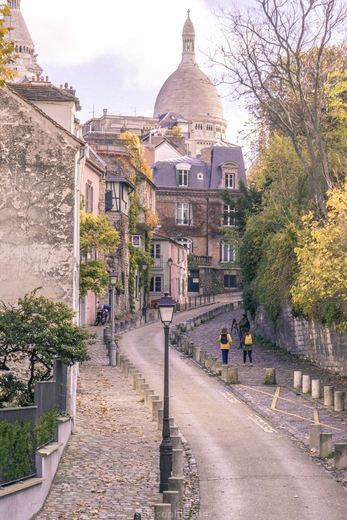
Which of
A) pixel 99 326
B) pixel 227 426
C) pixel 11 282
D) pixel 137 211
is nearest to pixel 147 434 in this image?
pixel 227 426

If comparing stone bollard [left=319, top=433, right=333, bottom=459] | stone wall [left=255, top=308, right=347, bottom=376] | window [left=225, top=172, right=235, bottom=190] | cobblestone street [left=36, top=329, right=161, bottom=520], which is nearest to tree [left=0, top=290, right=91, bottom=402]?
cobblestone street [left=36, top=329, right=161, bottom=520]

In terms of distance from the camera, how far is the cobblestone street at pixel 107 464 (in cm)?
1841

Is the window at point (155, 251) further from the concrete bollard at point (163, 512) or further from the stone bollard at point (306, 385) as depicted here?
the concrete bollard at point (163, 512)

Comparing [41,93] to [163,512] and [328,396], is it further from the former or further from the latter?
[163,512]

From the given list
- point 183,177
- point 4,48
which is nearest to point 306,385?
point 4,48

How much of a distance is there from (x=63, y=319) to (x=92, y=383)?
1210 centimetres

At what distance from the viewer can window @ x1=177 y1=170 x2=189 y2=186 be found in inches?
4090

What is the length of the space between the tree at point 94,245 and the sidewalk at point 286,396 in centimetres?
689

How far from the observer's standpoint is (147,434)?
26422 mm

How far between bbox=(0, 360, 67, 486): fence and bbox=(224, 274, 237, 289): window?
82.3 meters

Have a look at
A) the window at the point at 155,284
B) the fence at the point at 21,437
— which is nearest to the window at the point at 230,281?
the window at the point at 155,284

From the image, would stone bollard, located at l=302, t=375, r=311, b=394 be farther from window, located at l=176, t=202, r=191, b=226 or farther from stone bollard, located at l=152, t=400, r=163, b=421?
window, located at l=176, t=202, r=191, b=226

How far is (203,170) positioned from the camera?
344 feet

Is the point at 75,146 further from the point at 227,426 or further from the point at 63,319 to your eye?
the point at 227,426
